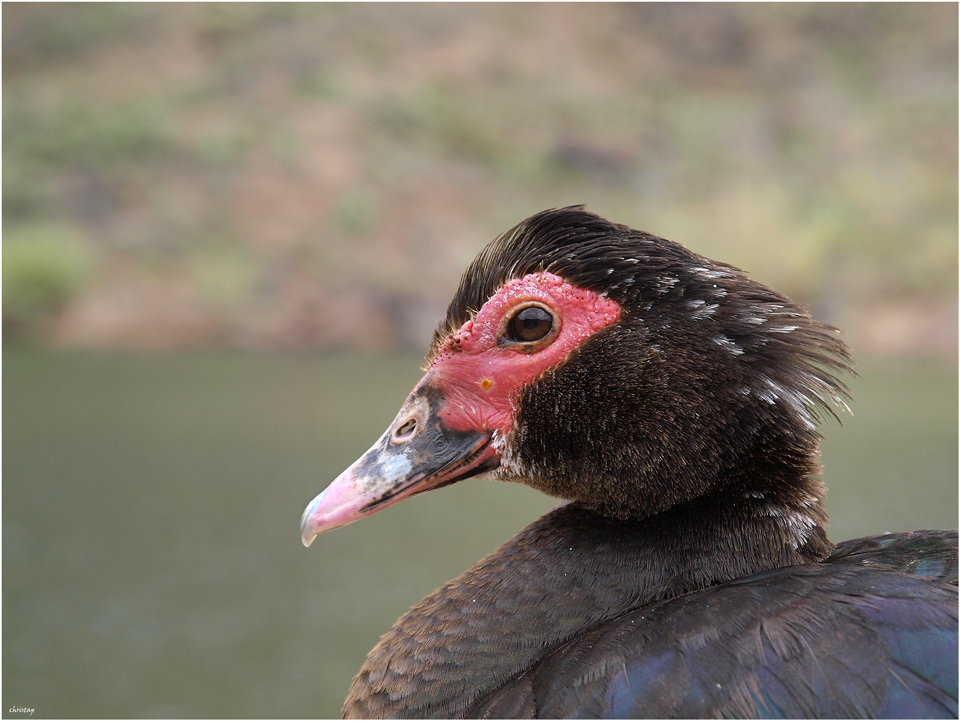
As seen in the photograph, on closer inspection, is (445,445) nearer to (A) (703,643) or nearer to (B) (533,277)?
(B) (533,277)

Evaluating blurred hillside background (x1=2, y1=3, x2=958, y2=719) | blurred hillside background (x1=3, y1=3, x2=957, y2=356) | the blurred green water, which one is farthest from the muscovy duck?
blurred hillside background (x1=3, y1=3, x2=957, y2=356)

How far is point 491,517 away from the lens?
35.6ft

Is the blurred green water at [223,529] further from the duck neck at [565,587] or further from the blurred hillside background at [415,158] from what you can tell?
the blurred hillside background at [415,158]

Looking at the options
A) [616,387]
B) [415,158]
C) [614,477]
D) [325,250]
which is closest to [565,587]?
[614,477]

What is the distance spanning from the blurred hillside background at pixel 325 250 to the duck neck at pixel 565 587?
4703 millimetres

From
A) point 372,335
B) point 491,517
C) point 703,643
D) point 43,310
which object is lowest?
point 703,643

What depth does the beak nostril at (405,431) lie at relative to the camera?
279 centimetres

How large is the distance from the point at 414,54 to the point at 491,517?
27418mm

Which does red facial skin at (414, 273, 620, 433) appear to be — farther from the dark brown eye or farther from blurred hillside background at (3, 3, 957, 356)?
blurred hillside background at (3, 3, 957, 356)

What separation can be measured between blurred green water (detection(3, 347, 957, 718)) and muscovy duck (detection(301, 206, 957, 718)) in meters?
4.87

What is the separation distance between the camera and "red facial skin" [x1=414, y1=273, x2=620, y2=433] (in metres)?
2.58

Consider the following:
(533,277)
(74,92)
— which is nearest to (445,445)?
(533,277)

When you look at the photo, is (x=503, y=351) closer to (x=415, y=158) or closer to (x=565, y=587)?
(x=565, y=587)

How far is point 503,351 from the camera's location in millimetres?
2711
